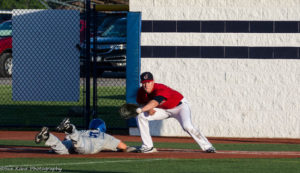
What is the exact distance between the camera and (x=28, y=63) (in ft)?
61.0

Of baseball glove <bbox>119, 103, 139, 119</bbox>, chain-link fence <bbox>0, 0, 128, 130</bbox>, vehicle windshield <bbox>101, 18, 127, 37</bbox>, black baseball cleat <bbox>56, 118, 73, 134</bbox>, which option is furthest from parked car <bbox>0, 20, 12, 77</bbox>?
black baseball cleat <bbox>56, 118, 73, 134</bbox>

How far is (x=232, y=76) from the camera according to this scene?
14.4m

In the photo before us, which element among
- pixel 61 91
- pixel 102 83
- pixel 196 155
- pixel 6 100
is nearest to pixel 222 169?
pixel 196 155

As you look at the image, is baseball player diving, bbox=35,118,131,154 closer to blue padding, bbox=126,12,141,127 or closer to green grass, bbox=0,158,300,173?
green grass, bbox=0,158,300,173

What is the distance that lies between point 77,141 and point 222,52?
4.86m

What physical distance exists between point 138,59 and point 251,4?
257cm

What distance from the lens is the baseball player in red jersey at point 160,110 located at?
10797mm

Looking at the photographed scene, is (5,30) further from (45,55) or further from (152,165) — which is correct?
(152,165)

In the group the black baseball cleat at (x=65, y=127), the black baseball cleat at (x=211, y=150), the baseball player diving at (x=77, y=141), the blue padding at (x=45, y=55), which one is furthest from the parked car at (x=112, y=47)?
the black baseball cleat at (x=65, y=127)

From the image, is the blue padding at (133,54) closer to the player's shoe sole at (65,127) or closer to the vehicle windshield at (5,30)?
the player's shoe sole at (65,127)

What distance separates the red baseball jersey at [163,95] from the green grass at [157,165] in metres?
1.16

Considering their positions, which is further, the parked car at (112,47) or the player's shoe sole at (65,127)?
the parked car at (112,47)

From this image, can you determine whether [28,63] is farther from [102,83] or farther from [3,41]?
[102,83]

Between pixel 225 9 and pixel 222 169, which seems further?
pixel 225 9
